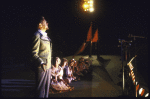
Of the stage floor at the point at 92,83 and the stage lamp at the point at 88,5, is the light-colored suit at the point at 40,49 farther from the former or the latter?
the stage lamp at the point at 88,5

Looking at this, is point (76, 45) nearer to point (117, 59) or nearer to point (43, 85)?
point (117, 59)

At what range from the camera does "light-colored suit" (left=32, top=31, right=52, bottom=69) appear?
2189 millimetres

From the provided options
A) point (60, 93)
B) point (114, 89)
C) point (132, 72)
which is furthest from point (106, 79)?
point (60, 93)

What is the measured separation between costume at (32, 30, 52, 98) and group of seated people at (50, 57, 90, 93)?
128cm

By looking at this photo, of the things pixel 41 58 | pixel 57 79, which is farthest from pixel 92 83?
pixel 41 58

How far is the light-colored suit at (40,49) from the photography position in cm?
219

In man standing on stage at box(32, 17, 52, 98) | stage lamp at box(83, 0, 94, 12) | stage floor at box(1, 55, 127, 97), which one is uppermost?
stage lamp at box(83, 0, 94, 12)

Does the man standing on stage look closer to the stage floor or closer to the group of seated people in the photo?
the stage floor

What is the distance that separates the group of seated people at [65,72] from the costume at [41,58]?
1276 mm

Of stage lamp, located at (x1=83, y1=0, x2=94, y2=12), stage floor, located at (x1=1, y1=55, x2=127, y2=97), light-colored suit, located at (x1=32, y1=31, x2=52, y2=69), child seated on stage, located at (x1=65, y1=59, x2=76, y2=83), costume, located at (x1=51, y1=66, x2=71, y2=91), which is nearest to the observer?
light-colored suit, located at (x1=32, y1=31, x2=52, y2=69)

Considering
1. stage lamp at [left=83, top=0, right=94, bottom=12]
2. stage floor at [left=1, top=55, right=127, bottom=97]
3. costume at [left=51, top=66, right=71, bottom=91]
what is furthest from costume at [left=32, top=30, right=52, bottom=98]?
stage lamp at [left=83, top=0, right=94, bottom=12]

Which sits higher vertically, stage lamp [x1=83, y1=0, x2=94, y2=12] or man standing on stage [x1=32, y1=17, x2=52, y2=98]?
stage lamp [x1=83, y1=0, x2=94, y2=12]

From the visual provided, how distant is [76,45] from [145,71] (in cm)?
243

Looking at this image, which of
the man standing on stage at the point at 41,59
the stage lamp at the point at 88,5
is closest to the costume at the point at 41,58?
the man standing on stage at the point at 41,59
